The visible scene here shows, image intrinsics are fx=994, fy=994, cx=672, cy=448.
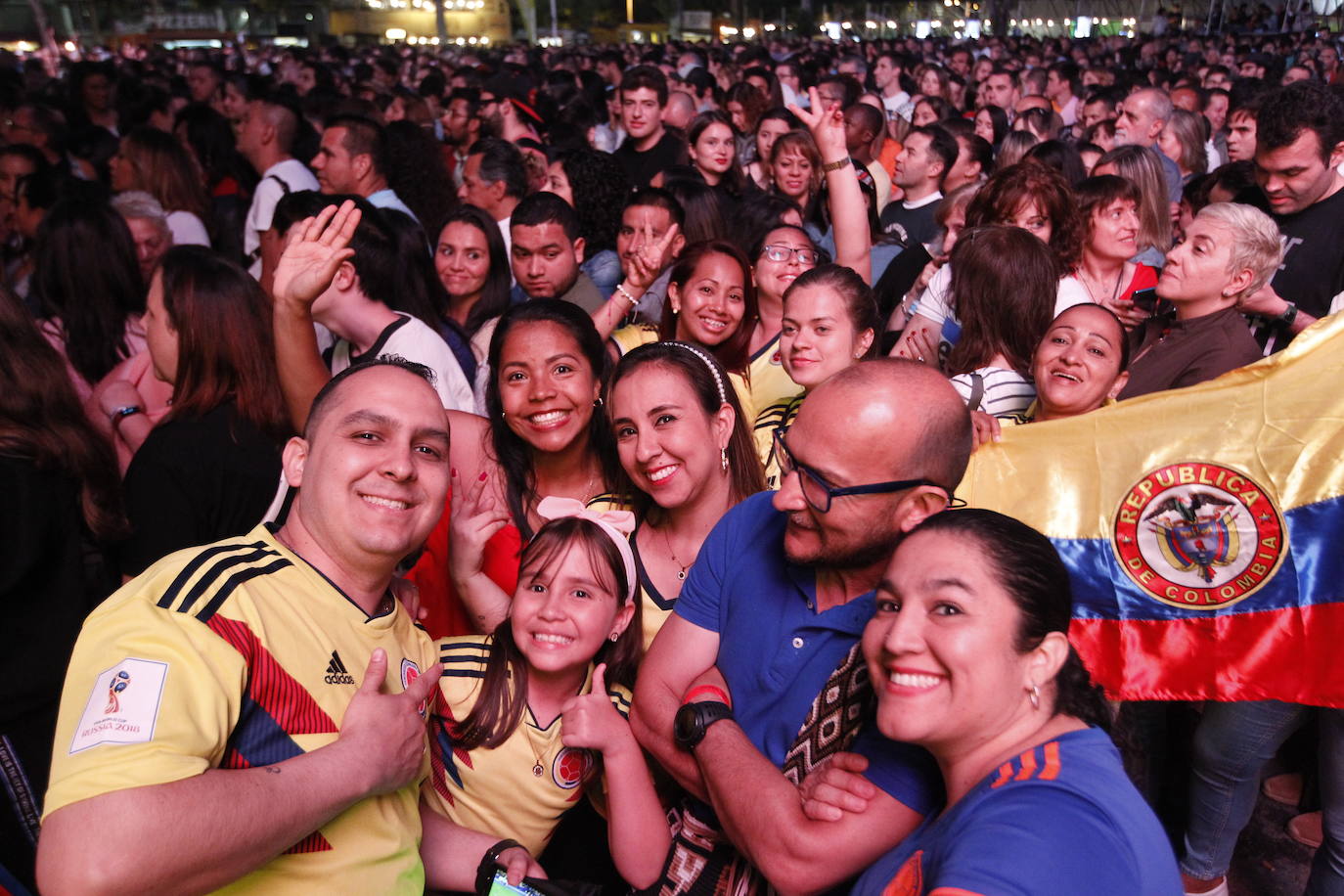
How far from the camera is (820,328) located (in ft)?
11.4

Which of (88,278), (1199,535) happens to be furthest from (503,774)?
(88,278)

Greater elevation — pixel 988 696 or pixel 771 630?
pixel 988 696

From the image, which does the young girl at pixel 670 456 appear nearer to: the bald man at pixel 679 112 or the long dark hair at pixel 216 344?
the long dark hair at pixel 216 344

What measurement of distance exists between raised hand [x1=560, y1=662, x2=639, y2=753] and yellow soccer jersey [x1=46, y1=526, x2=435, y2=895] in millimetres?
358

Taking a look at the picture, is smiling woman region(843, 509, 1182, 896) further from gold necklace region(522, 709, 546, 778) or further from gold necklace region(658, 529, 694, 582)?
gold necklace region(658, 529, 694, 582)

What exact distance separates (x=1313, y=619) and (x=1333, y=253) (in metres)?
2.69

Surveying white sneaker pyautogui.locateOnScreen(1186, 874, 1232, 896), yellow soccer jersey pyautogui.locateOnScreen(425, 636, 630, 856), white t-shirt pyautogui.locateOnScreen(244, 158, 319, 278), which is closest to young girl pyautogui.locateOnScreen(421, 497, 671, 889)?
yellow soccer jersey pyautogui.locateOnScreen(425, 636, 630, 856)

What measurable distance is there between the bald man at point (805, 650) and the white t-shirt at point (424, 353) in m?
1.82

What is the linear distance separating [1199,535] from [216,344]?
9.47ft

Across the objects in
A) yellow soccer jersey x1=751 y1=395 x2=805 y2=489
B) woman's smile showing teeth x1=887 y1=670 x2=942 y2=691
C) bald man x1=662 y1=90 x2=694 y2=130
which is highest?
bald man x1=662 y1=90 x2=694 y2=130

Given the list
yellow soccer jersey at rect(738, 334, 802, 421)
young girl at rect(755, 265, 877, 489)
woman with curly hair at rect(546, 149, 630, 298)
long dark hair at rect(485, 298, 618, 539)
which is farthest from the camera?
woman with curly hair at rect(546, 149, 630, 298)

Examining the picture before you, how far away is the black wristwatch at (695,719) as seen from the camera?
2.05 meters

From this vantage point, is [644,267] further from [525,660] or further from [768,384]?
[525,660]

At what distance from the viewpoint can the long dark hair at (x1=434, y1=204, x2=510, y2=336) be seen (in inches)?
181
